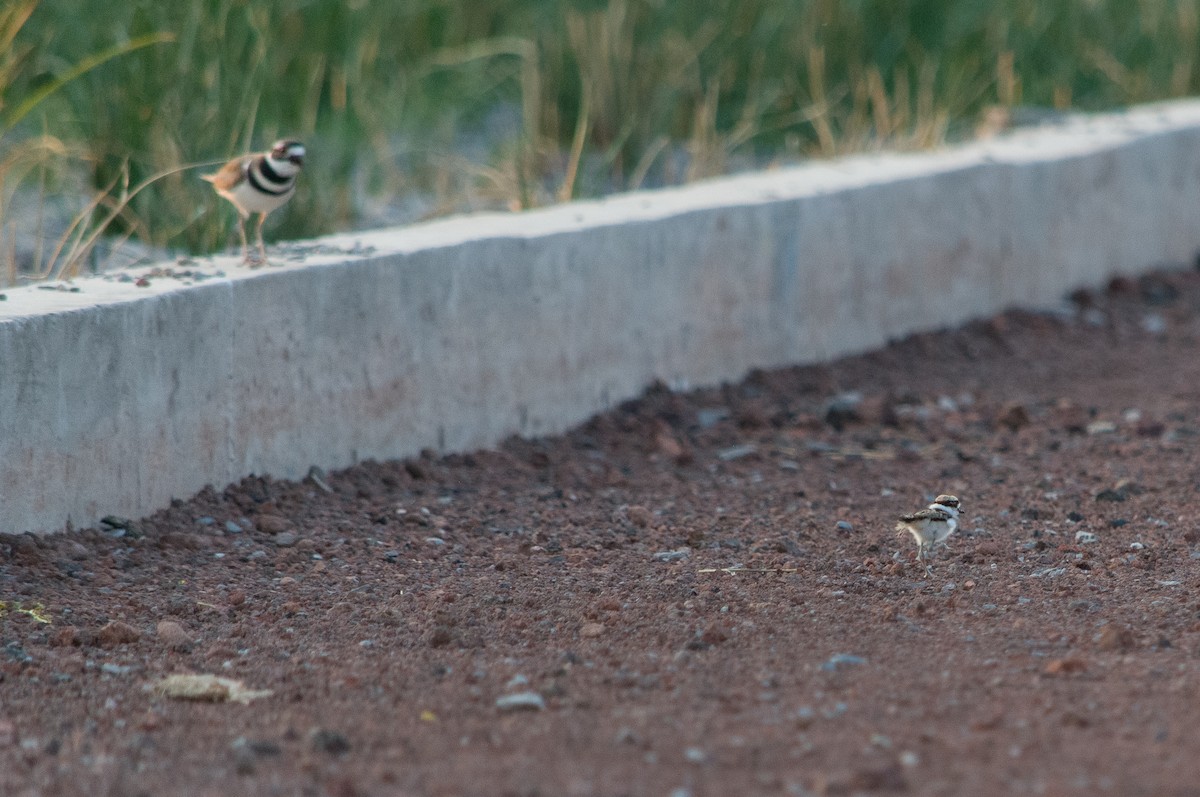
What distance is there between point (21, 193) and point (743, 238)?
2.63 metres

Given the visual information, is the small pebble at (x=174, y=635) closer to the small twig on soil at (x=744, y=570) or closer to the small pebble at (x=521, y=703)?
the small pebble at (x=521, y=703)

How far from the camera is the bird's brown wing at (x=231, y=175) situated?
15.0 feet

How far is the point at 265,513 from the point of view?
4320 mm

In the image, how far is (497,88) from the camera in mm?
8477

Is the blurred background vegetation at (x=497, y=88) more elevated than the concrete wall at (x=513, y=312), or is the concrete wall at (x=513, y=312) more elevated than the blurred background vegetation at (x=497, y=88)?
the blurred background vegetation at (x=497, y=88)

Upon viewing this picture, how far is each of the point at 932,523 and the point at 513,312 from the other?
1.72 metres

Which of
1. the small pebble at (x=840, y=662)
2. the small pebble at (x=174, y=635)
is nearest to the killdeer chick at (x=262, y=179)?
the small pebble at (x=174, y=635)

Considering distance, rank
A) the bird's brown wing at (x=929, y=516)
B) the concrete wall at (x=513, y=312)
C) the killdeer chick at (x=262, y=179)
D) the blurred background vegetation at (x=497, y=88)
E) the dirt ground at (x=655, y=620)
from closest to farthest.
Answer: the dirt ground at (x=655, y=620), the bird's brown wing at (x=929, y=516), the concrete wall at (x=513, y=312), the killdeer chick at (x=262, y=179), the blurred background vegetation at (x=497, y=88)

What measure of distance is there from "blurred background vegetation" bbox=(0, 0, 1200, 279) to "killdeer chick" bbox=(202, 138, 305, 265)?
48 centimetres

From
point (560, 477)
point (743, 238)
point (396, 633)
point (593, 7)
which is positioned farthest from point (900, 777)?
point (593, 7)

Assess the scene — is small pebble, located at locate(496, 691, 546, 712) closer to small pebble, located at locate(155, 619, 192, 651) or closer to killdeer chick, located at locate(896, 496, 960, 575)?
small pebble, located at locate(155, 619, 192, 651)

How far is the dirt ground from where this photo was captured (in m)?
2.79

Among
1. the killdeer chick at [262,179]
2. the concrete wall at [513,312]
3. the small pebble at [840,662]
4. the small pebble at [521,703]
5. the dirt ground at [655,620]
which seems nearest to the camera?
the dirt ground at [655,620]

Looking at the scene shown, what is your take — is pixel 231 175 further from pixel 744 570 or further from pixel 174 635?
pixel 744 570
